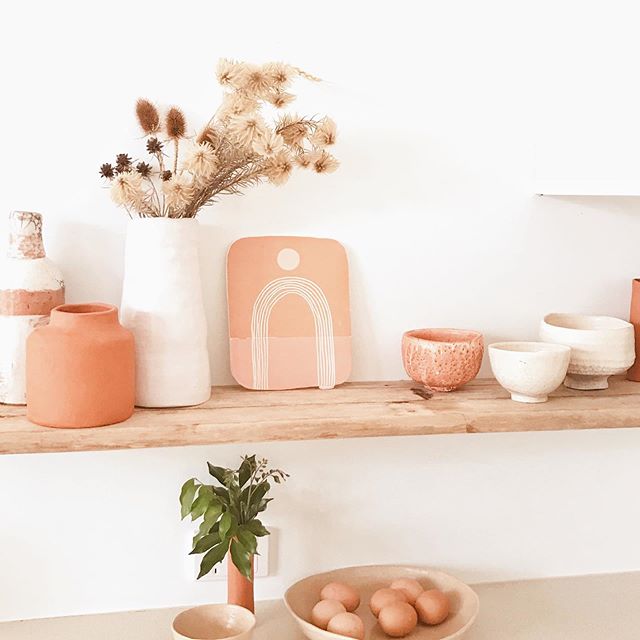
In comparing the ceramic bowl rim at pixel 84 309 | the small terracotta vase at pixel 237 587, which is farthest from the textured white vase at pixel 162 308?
the small terracotta vase at pixel 237 587

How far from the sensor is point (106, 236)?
120 cm

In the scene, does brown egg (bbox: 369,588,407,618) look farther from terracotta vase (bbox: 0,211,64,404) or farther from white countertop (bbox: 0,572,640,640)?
terracotta vase (bbox: 0,211,64,404)

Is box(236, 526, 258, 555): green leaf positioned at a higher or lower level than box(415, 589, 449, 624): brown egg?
higher

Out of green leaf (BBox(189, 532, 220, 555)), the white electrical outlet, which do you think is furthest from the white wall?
green leaf (BBox(189, 532, 220, 555))

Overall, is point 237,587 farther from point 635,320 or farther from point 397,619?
point 635,320

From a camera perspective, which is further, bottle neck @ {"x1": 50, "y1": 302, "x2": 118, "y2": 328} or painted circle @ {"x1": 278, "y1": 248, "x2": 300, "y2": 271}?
painted circle @ {"x1": 278, "y1": 248, "x2": 300, "y2": 271}

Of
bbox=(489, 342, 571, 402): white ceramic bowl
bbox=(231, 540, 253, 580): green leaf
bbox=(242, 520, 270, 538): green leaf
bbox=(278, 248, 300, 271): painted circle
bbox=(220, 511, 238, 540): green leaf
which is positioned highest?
bbox=(278, 248, 300, 271): painted circle

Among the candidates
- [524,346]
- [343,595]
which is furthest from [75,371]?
[524,346]

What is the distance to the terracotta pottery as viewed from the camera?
1009mm

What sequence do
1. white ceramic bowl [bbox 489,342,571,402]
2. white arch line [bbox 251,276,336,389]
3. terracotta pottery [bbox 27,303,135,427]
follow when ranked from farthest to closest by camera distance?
white arch line [bbox 251,276,336,389] < white ceramic bowl [bbox 489,342,571,402] < terracotta pottery [bbox 27,303,135,427]

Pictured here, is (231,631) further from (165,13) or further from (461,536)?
(165,13)

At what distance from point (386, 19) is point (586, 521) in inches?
34.8

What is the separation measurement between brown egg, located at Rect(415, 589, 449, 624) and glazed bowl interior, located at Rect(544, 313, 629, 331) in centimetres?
45

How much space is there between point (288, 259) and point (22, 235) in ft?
1.24
